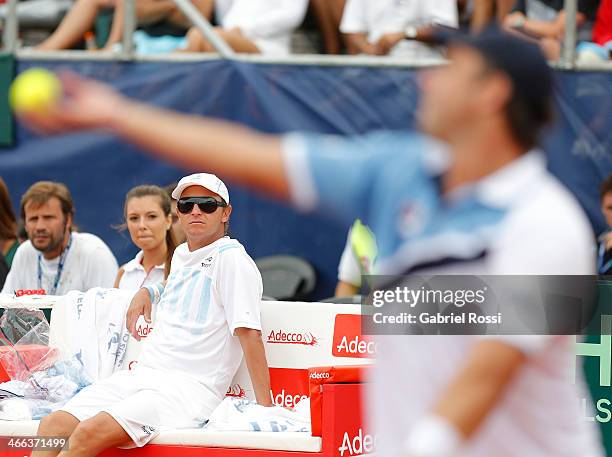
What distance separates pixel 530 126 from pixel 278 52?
6.14 meters

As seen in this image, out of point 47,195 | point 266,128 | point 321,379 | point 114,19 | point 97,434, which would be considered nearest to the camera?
point 321,379

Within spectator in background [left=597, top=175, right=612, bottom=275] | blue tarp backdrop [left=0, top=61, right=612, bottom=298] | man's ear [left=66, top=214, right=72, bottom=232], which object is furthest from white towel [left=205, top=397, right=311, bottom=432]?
blue tarp backdrop [left=0, top=61, right=612, bottom=298]

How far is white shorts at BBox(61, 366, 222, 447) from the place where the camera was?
5.69m

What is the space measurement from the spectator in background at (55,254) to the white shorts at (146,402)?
1421mm

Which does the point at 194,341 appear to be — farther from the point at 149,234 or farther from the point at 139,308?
the point at 149,234

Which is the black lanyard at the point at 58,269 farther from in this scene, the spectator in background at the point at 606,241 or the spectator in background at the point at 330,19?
the spectator in background at the point at 606,241

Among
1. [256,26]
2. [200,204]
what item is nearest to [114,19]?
[256,26]

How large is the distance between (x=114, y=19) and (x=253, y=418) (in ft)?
13.2

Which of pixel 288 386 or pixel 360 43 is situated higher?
pixel 360 43

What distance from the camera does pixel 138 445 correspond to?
5680 millimetres

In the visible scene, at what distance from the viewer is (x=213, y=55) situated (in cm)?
848

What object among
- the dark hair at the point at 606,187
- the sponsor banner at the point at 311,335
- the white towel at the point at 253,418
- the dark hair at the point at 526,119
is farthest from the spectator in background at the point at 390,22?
the dark hair at the point at 526,119

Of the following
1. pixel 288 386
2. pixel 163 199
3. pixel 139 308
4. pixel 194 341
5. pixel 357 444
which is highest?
pixel 163 199

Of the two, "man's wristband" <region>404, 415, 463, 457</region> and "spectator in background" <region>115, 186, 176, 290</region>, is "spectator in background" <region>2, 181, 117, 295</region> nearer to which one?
"spectator in background" <region>115, 186, 176, 290</region>
